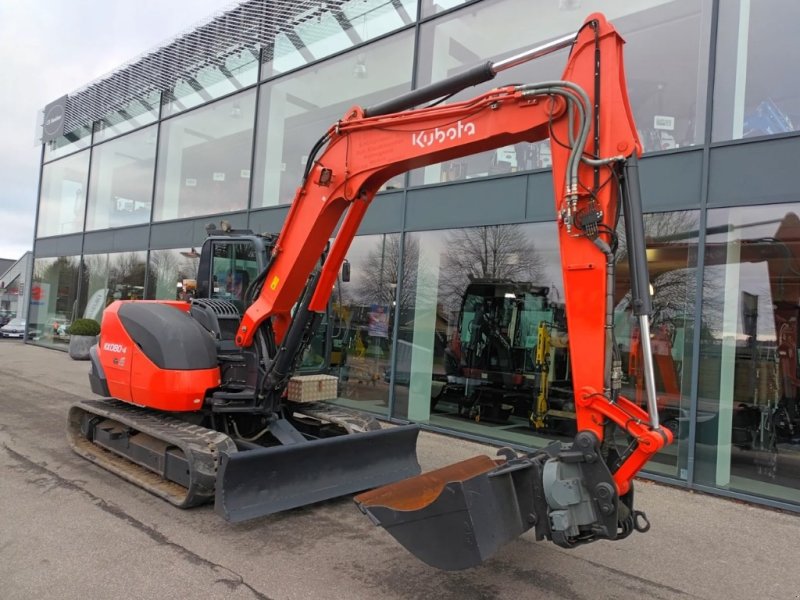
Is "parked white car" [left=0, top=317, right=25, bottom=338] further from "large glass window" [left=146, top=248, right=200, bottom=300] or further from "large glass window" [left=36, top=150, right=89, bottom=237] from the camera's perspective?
"large glass window" [left=146, top=248, right=200, bottom=300]

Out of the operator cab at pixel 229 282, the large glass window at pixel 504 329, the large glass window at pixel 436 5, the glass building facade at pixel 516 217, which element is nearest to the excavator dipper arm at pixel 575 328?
the glass building facade at pixel 516 217

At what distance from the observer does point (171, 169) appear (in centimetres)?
1473

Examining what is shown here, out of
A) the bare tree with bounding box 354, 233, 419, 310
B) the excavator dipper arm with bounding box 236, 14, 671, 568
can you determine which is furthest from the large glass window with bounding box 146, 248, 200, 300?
the excavator dipper arm with bounding box 236, 14, 671, 568

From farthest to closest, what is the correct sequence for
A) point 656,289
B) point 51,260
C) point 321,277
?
point 51,260 → point 656,289 → point 321,277

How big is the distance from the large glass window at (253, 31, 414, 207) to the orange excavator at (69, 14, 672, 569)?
4657 mm

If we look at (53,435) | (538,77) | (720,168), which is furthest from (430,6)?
(53,435)

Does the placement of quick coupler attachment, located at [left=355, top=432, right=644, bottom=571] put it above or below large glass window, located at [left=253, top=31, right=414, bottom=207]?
below

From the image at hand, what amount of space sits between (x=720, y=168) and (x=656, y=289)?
1513mm

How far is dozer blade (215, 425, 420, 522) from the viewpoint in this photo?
172 inches

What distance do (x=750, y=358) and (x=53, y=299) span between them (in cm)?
2008

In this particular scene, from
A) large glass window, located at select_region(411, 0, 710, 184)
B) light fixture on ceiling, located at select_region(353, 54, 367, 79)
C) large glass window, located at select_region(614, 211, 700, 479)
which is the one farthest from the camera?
light fixture on ceiling, located at select_region(353, 54, 367, 79)

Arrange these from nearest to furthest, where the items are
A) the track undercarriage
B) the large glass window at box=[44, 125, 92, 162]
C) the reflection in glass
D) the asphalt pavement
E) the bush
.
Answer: the asphalt pavement
the track undercarriage
the reflection in glass
the bush
the large glass window at box=[44, 125, 92, 162]

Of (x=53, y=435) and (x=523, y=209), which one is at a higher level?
(x=523, y=209)

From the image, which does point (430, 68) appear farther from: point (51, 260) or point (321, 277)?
point (51, 260)
